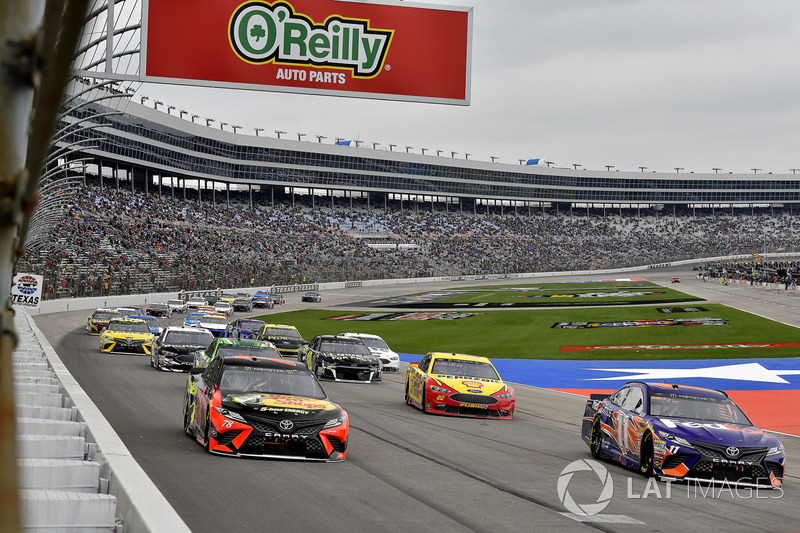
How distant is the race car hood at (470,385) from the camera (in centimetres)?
1845

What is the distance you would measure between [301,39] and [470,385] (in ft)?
34.3

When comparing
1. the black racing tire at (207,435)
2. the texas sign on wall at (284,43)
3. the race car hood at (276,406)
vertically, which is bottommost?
the black racing tire at (207,435)

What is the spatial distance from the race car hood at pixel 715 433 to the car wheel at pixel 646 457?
0.68 ft

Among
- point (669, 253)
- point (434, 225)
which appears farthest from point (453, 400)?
point (669, 253)

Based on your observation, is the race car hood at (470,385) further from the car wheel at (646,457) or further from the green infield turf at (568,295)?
the green infield turf at (568,295)

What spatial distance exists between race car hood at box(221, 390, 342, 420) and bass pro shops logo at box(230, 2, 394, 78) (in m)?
4.61

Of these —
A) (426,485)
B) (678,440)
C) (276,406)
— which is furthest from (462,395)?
(426,485)

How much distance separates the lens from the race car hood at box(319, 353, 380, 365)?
24.7 metres

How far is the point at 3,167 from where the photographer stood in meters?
1.36

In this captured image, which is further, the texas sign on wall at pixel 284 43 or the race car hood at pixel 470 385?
the race car hood at pixel 470 385

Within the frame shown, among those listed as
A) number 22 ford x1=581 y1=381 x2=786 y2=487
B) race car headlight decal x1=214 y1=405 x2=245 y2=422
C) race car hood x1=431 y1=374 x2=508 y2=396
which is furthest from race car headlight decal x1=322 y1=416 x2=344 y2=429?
race car hood x1=431 y1=374 x2=508 y2=396

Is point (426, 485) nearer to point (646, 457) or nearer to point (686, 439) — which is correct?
point (646, 457)

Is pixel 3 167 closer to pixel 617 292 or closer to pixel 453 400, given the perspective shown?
pixel 453 400

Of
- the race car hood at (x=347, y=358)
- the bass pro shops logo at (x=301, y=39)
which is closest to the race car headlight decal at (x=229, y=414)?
the bass pro shops logo at (x=301, y=39)
